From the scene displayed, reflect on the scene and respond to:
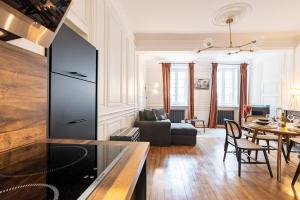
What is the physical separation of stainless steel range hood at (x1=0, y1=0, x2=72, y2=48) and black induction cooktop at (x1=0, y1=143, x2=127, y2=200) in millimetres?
568

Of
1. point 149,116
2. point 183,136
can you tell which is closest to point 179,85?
point 149,116

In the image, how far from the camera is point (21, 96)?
3.29 ft

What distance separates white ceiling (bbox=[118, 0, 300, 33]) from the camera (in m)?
3.33

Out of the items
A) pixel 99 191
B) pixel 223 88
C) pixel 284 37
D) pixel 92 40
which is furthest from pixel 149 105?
pixel 99 191

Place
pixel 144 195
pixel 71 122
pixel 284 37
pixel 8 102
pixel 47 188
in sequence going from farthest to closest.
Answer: pixel 284 37, pixel 71 122, pixel 144 195, pixel 8 102, pixel 47 188

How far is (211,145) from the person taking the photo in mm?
4926

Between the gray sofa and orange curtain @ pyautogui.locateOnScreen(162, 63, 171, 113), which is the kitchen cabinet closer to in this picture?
the gray sofa

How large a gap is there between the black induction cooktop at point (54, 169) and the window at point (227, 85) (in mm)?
7850

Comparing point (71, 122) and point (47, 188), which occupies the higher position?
point (71, 122)

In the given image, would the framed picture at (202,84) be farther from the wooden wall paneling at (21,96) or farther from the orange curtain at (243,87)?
the wooden wall paneling at (21,96)

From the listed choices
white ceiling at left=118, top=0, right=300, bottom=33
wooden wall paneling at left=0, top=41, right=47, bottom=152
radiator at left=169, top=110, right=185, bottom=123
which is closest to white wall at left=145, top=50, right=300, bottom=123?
radiator at left=169, top=110, right=185, bottom=123

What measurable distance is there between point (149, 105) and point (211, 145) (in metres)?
3.54

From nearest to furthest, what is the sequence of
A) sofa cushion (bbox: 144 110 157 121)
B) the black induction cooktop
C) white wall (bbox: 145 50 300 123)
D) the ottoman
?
the black induction cooktop → the ottoman → sofa cushion (bbox: 144 110 157 121) → white wall (bbox: 145 50 300 123)

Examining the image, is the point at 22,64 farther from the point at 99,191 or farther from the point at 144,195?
the point at 144,195
